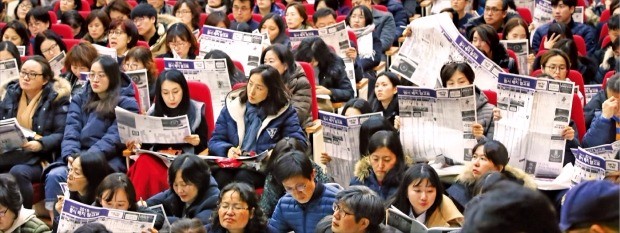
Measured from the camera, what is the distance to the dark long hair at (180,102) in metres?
5.77

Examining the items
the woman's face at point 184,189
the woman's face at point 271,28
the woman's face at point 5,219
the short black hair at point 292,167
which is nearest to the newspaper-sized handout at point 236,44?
the woman's face at point 271,28

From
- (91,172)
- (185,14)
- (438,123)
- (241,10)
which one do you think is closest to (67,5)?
(185,14)

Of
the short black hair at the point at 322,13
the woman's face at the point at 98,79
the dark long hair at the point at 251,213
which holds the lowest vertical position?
the dark long hair at the point at 251,213

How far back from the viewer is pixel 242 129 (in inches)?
227

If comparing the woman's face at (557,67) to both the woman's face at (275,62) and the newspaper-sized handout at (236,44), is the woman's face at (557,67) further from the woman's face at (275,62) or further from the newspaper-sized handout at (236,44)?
the newspaper-sized handout at (236,44)

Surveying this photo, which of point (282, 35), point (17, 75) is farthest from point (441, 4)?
point (17, 75)

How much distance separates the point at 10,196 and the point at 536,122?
230cm

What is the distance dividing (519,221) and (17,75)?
497cm

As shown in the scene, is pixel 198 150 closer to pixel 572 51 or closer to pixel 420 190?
pixel 420 190

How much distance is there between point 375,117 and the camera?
5430 millimetres

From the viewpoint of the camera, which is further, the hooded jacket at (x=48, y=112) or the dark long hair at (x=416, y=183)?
the hooded jacket at (x=48, y=112)

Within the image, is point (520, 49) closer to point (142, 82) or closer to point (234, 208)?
point (142, 82)

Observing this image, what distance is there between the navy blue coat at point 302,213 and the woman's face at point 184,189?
0.44 meters

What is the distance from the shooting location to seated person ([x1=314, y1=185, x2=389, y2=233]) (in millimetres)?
4141
